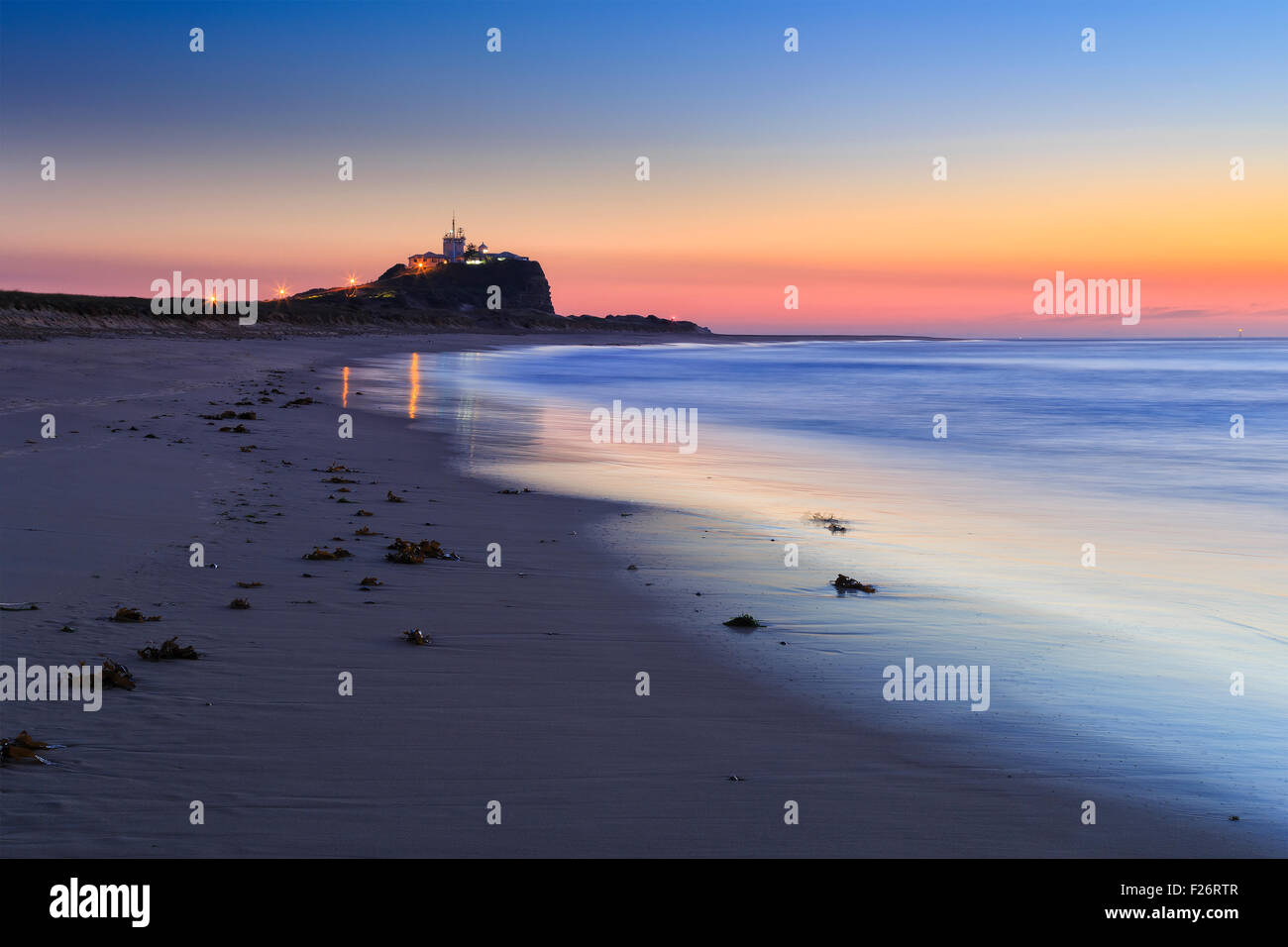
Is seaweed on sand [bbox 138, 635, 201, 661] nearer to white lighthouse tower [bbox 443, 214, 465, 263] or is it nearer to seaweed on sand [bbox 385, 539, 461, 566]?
seaweed on sand [bbox 385, 539, 461, 566]

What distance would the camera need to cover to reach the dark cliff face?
16012cm

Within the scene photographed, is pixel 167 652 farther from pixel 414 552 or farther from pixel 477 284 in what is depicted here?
pixel 477 284

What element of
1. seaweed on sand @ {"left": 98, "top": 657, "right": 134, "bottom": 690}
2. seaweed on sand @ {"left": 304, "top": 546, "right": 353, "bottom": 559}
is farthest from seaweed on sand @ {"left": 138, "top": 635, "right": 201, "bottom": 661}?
seaweed on sand @ {"left": 304, "top": 546, "right": 353, "bottom": 559}

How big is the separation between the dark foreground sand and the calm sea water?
488 millimetres

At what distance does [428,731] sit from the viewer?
405 centimetres

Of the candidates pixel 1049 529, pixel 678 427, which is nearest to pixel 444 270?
pixel 678 427

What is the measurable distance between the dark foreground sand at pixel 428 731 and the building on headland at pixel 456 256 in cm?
17974


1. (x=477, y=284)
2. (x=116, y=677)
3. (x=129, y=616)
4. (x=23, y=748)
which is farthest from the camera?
(x=477, y=284)

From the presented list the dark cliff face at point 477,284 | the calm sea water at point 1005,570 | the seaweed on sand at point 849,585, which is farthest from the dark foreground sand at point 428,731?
the dark cliff face at point 477,284

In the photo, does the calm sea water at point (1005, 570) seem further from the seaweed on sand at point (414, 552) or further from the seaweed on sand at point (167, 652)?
the seaweed on sand at point (167, 652)

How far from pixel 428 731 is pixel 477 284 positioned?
17307 cm

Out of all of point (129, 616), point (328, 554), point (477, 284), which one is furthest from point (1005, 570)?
point (477, 284)
